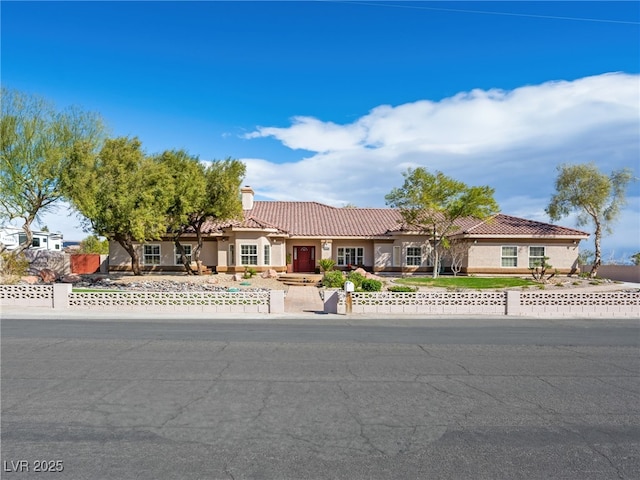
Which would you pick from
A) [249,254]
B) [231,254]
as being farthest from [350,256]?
[231,254]

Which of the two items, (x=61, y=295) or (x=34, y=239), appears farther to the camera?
(x=34, y=239)

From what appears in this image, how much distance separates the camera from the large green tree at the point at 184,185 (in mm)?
27438

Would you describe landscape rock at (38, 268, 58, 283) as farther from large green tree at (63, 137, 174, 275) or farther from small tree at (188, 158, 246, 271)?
small tree at (188, 158, 246, 271)

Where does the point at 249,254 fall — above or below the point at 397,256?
above

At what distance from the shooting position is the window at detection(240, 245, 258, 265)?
31750mm

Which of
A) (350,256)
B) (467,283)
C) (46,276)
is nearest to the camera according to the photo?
(467,283)

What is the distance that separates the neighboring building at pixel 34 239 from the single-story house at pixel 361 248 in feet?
51.4

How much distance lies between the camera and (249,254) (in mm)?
31797

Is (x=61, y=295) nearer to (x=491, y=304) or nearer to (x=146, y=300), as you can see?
(x=146, y=300)

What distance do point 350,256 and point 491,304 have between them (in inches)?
729

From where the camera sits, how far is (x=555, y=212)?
123 ft

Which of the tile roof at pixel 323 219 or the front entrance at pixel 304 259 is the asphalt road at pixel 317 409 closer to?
the front entrance at pixel 304 259

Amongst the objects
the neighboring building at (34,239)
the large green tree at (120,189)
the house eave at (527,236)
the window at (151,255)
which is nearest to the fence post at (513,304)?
the house eave at (527,236)

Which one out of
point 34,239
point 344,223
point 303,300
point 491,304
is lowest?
point 303,300
